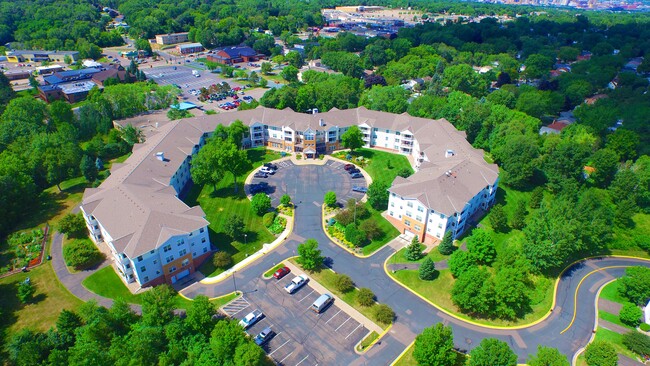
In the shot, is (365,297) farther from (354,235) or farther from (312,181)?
(312,181)

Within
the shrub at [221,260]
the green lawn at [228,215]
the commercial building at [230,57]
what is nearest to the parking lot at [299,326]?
the shrub at [221,260]

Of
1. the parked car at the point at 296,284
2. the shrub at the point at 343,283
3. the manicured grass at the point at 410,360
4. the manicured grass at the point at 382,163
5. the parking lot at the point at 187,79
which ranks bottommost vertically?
the manicured grass at the point at 410,360

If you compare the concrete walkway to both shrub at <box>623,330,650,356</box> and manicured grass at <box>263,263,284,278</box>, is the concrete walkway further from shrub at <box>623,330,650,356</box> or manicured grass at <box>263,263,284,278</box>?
shrub at <box>623,330,650,356</box>

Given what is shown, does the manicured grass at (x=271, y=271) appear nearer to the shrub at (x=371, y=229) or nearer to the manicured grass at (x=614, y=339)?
the shrub at (x=371, y=229)

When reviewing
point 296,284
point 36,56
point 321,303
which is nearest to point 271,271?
point 296,284

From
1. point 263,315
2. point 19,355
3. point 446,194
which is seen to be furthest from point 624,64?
point 19,355

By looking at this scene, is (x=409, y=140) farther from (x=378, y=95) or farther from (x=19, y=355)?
(x=19, y=355)
